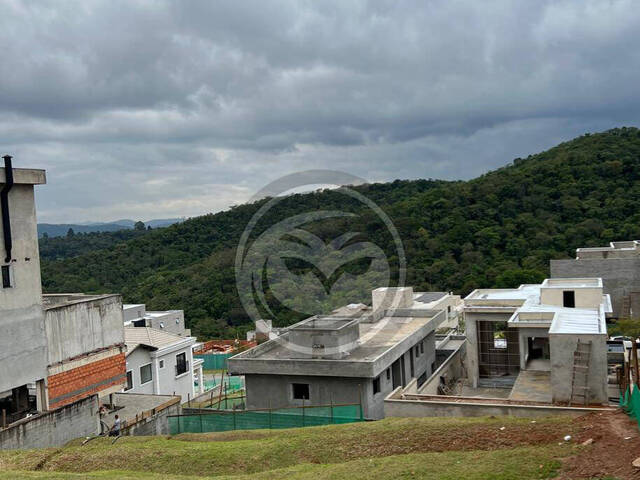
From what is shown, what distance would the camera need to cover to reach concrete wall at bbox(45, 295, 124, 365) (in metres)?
21.3

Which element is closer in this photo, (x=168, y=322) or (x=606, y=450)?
(x=606, y=450)

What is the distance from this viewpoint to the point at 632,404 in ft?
46.0

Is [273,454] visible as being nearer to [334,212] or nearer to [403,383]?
[403,383]

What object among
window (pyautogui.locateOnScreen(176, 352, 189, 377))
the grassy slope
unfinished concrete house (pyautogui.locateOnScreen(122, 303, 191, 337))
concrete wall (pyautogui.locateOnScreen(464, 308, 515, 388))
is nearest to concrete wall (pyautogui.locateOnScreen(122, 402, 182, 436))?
the grassy slope

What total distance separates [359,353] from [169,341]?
48.4 feet

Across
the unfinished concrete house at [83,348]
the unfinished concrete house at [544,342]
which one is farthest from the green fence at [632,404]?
the unfinished concrete house at [83,348]

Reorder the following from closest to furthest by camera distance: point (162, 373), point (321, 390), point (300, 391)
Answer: point (321, 390) < point (300, 391) < point (162, 373)

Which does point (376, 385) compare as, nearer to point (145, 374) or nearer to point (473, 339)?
point (473, 339)

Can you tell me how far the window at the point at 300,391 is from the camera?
79.8 feet

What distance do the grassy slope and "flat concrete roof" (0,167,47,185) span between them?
881cm

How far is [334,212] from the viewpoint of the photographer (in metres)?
74.6

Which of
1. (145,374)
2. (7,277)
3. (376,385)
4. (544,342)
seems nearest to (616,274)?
(544,342)

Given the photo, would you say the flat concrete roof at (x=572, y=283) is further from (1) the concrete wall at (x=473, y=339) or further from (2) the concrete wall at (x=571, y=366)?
(2) the concrete wall at (x=571, y=366)

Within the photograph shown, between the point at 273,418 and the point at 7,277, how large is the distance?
1015 cm
